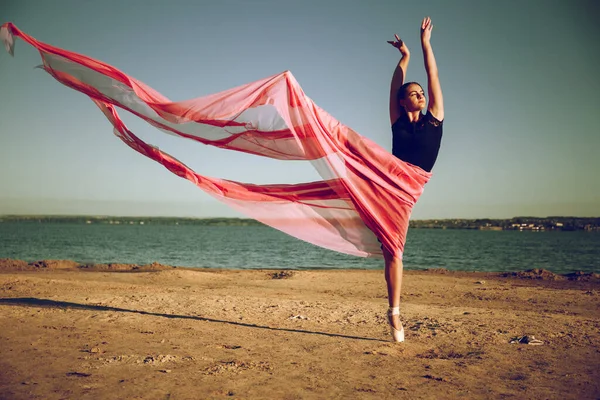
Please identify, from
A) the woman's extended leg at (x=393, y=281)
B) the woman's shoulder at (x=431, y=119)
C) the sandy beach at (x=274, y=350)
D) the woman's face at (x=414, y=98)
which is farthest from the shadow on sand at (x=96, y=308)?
the woman's face at (x=414, y=98)

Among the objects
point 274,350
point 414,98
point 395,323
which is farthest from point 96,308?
point 414,98

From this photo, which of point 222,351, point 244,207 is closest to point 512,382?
point 222,351

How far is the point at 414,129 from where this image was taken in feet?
15.2

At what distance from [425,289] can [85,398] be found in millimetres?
9070

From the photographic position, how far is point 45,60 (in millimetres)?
4699

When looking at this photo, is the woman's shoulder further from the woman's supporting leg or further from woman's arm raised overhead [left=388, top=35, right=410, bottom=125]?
the woman's supporting leg

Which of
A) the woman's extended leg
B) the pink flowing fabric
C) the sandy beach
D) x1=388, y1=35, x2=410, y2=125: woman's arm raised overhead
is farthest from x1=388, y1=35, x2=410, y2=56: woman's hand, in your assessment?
the sandy beach

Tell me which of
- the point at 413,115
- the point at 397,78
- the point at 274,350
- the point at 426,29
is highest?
the point at 426,29

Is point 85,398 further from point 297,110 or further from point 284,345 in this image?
point 297,110

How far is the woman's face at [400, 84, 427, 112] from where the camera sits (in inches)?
181

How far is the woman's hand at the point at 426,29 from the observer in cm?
464

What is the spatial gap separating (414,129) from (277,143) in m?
1.53

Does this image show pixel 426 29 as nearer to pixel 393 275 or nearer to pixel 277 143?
pixel 277 143

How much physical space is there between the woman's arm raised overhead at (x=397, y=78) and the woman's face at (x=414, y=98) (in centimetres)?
19
